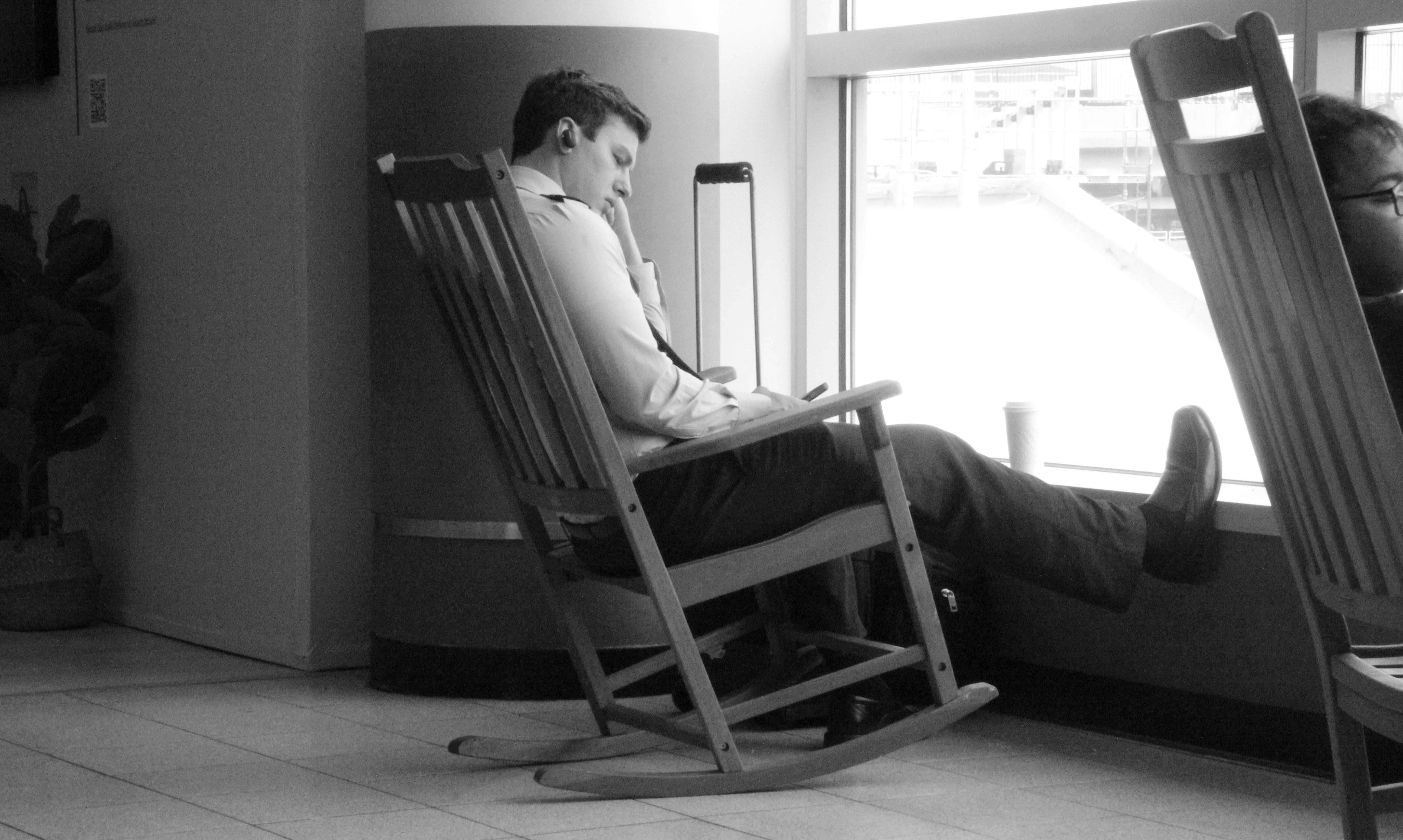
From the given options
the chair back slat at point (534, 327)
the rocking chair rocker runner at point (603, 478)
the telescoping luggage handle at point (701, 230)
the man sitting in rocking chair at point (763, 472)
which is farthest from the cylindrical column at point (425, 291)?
the chair back slat at point (534, 327)

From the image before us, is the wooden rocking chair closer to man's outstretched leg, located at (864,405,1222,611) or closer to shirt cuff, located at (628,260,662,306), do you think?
man's outstretched leg, located at (864,405,1222,611)

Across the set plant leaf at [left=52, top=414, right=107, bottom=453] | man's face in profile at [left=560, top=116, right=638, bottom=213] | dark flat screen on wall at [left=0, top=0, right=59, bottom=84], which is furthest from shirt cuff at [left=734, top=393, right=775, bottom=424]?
dark flat screen on wall at [left=0, top=0, right=59, bottom=84]

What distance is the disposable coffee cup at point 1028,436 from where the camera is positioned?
3420mm

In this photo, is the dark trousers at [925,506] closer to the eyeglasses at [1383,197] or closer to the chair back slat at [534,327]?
the chair back slat at [534,327]

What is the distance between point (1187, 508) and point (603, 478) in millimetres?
981

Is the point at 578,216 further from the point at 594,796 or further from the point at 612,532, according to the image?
the point at 594,796

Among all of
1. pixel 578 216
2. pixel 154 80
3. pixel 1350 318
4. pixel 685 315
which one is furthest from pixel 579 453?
pixel 154 80

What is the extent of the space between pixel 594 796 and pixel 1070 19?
→ 64.7 inches

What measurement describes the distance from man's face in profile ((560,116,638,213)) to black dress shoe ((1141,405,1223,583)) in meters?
1.00

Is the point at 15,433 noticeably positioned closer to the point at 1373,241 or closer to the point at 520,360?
the point at 520,360

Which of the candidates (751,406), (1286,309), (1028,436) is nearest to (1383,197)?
(1286,309)

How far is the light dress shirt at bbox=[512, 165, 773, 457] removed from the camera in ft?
8.87

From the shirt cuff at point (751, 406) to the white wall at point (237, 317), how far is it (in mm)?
1305

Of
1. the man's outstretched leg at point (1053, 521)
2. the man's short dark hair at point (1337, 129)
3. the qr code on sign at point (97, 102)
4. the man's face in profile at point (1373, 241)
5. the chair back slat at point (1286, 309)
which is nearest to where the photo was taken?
the chair back slat at point (1286, 309)
